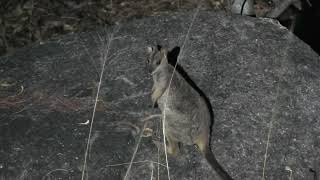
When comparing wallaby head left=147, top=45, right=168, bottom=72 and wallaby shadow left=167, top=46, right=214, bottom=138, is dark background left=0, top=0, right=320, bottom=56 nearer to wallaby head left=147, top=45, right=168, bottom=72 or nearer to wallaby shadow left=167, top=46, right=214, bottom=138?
wallaby shadow left=167, top=46, right=214, bottom=138

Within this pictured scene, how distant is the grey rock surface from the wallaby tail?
0.28 ft

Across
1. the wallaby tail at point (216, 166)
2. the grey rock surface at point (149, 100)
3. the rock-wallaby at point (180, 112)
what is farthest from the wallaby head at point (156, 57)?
the wallaby tail at point (216, 166)

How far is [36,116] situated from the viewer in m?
3.72

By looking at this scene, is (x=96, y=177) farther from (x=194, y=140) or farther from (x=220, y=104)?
(x=220, y=104)

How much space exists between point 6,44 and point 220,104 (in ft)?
9.48

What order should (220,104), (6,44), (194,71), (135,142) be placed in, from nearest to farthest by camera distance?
(135,142) → (220,104) → (194,71) → (6,44)

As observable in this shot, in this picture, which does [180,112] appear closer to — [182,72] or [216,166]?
[216,166]

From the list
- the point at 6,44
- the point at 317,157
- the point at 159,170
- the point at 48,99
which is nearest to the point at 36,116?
the point at 48,99

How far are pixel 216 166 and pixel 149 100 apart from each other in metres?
0.80

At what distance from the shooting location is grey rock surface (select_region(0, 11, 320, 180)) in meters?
3.43

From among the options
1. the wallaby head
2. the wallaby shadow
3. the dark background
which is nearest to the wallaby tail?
the wallaby shadow

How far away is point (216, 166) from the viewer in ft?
10.7

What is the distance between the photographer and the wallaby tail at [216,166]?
10.6ft

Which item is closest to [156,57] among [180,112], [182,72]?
[180,112]
